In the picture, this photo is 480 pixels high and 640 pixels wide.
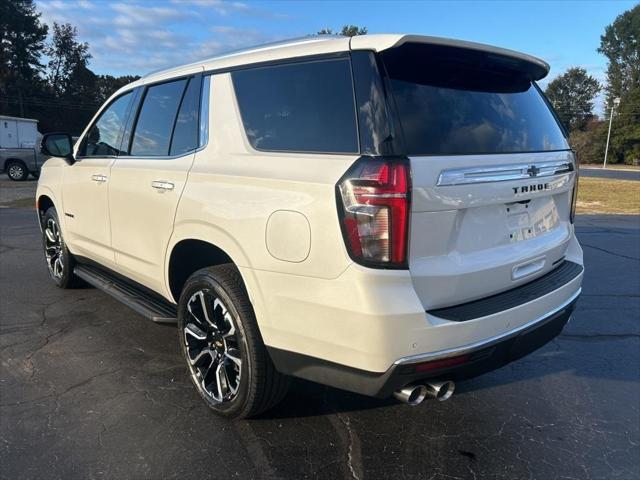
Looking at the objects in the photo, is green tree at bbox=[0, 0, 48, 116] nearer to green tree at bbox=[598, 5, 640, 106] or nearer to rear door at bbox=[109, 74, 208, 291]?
rear door at bbox=[109, 74, 208, 291]

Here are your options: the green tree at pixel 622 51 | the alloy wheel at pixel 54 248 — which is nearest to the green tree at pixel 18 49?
the alloy wheel at pixel 54 248

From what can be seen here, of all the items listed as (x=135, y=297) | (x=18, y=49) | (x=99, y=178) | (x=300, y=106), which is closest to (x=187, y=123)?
(x=300, y=106)

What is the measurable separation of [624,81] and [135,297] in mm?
89447

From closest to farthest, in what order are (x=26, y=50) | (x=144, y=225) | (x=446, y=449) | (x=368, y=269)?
1. (x=368, y=269)
2. (x=446, y=449)
3. (x=144, y=225)
4. (x=26, y=50)

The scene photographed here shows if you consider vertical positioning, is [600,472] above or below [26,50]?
below

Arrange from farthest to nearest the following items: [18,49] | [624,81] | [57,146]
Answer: [624,81] → [18,49] → [57,146]

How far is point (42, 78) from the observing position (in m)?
71.2

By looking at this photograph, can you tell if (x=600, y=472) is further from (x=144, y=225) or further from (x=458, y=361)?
Result: (x=144, y=225)

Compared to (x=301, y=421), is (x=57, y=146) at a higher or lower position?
higher

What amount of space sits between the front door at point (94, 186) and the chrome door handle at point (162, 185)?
0.84 m

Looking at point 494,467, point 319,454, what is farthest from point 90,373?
point 494,467

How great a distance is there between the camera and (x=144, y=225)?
350cm

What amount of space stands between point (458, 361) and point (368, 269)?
0.62m

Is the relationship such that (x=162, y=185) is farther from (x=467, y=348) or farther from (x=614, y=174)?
(x=614, y=174)
